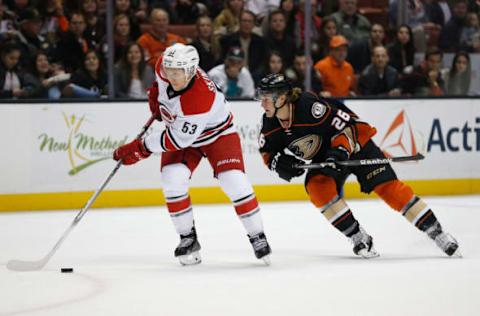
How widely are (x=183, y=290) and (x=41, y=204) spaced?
361 cm

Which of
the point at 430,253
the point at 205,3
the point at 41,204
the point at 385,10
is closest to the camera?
the point at 430,253

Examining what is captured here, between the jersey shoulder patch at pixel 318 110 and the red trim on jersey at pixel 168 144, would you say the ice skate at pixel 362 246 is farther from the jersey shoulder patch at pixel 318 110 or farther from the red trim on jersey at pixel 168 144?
the red trim on jersey at pixel 168 144

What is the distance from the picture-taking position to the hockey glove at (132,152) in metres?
5.20

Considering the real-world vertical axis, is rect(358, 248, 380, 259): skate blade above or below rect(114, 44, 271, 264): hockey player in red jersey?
below

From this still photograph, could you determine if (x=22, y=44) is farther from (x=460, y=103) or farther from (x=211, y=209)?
(x=460, y=103)

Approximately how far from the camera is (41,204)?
783 cm

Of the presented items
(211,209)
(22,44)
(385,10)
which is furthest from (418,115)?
(22,44)

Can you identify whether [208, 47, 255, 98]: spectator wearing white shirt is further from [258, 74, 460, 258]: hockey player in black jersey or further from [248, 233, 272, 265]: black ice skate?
[248, 233, 272, 265]: black ice skate

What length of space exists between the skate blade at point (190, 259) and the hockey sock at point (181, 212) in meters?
0.12

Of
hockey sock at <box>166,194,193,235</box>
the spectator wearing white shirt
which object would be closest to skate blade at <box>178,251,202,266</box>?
hockey sock at <box>166,194,193,235</box>

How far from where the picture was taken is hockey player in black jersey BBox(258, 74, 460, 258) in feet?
17.2

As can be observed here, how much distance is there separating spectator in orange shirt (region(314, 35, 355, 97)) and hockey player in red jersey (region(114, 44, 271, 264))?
11.5 ft

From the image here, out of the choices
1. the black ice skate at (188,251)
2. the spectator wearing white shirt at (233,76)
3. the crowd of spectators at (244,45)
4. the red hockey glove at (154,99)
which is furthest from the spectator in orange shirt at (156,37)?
the black ice skate at (188,251)

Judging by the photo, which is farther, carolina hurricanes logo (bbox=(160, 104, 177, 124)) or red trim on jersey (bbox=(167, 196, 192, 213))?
red trim on jersey (bbox=(167, 196, 192, 213))
